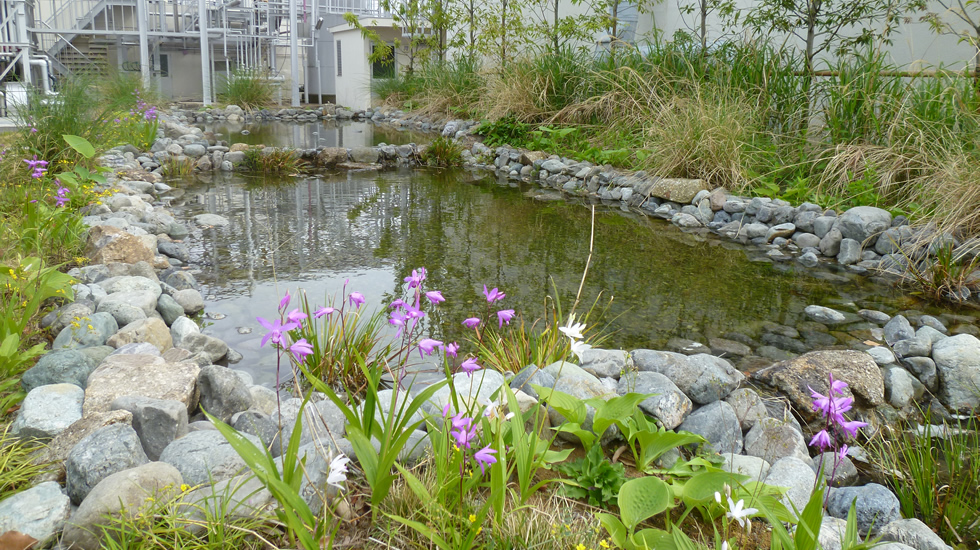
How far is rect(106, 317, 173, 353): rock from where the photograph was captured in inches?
108

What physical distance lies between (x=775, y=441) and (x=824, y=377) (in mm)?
576

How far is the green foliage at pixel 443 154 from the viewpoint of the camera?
8617mm

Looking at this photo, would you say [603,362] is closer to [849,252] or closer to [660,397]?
[660,397]

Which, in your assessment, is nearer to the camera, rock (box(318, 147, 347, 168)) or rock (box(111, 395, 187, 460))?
rock (box(111, 395, 187, 460))

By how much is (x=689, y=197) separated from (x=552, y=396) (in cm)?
457

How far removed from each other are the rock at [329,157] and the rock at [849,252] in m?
5.69

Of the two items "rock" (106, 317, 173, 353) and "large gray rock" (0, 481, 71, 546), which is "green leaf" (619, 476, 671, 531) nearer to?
"large gray rock" (0, 481, 71, 546)

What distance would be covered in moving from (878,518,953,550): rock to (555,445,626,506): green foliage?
641 mm

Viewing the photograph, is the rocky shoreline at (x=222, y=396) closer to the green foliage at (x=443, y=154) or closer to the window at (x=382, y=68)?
the green foliage at (x=443, y=154)

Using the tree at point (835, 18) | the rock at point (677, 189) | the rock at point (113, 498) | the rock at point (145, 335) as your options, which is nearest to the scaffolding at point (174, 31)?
the rock at point (677, 189)

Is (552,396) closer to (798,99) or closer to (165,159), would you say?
(798,99)

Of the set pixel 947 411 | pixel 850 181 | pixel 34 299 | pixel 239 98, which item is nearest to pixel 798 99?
pixel 850 181

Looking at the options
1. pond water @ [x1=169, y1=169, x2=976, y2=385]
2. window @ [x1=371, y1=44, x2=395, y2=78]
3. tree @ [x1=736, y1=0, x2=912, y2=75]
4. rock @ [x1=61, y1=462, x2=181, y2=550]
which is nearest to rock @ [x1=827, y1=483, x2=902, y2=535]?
pond water @ [x1=169, y1=169, x2=976, y2=385]

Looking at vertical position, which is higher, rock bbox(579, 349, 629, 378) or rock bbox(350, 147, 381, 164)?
rock bbox(350, 147, 381, 164)
